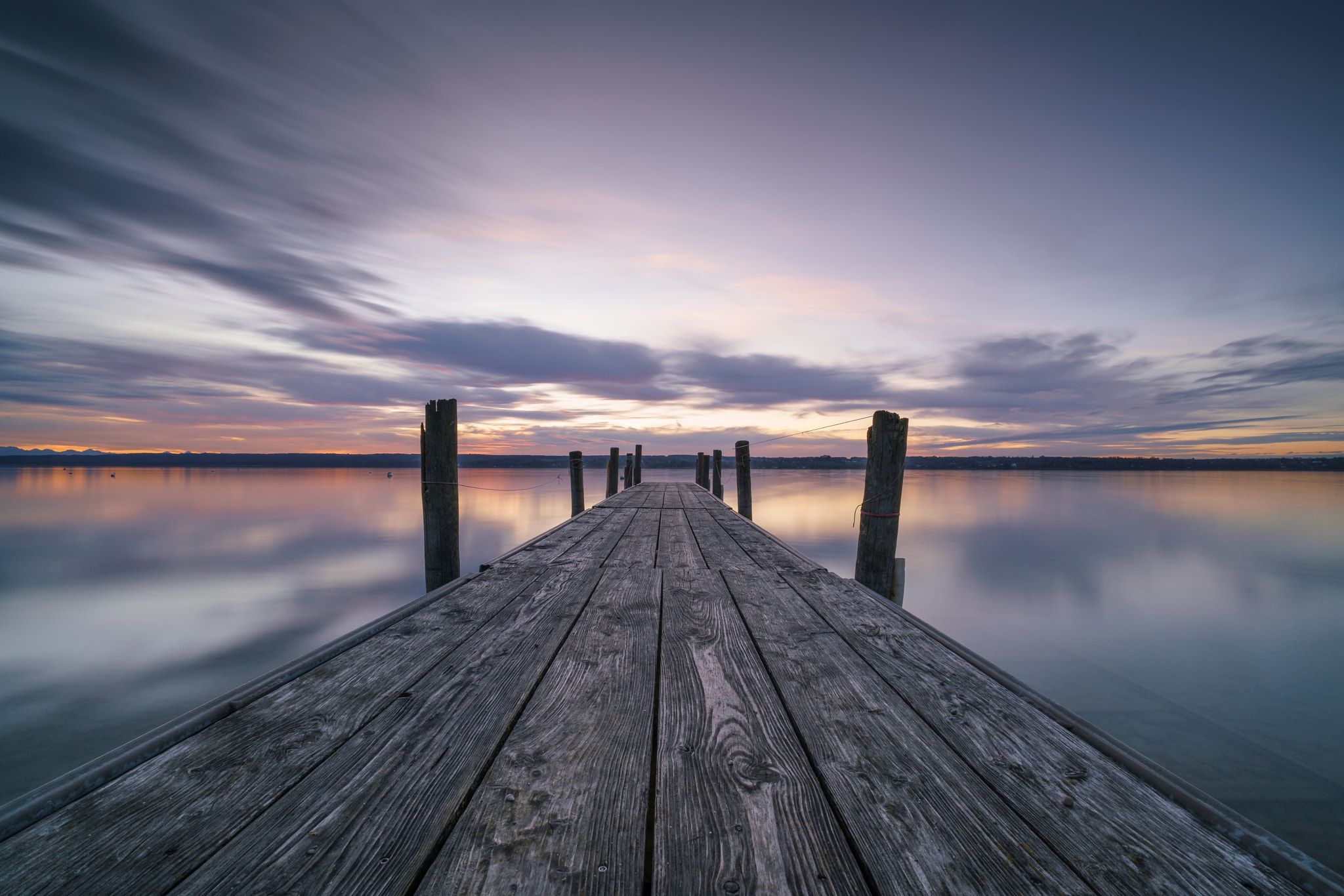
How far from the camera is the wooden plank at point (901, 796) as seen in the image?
1.17 metres

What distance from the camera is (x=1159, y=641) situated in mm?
8570

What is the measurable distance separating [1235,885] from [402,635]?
2.93m

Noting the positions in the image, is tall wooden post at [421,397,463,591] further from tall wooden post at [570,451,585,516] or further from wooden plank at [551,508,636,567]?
tall wooden post at [570,451,585,516]

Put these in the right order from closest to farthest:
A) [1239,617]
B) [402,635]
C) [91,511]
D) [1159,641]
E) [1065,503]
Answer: [402,635]
[1159,641]
[1239,617]
[91,511]
[1065,503]

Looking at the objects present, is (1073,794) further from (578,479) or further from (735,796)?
(578,479)

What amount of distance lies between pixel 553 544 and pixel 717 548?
1.54 meters

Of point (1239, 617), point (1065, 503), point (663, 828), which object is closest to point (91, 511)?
point (663, 828)

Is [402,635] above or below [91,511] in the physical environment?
above

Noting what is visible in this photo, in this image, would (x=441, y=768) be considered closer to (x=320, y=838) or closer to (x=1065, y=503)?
(x=320, y=838)

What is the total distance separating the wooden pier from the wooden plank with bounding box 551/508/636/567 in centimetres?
170

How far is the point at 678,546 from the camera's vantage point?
4.95 m

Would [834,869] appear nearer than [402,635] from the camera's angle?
Yes

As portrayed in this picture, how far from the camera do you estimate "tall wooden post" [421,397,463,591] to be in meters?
4.57

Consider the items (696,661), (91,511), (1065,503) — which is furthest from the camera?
(1065,503)
